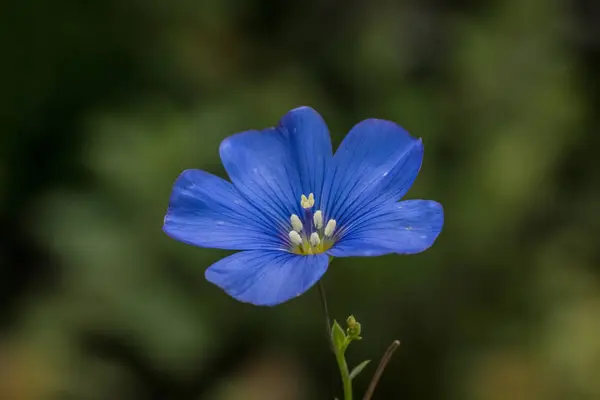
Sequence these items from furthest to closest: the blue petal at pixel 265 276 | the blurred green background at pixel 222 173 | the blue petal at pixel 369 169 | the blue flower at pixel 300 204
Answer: the blurred green background at pixel 222 173
the blue petal at pixel 369 169
the blue flower at pixel 300 204
the blue petal at pixel 265 276

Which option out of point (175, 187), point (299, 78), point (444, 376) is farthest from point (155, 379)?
point (175, 187)

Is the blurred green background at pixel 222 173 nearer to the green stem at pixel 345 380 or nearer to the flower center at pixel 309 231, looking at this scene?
the flower center at pixel 309 231

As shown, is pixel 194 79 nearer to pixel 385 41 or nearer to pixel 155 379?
pixel 385 41

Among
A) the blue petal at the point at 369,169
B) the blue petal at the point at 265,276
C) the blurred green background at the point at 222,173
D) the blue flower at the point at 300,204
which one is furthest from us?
the blurred green background at the point at 222,173

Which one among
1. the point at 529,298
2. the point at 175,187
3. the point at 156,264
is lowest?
the point at 529,298

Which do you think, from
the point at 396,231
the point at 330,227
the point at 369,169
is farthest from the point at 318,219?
the point at 396,231

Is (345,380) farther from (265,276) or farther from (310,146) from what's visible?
(310,146)

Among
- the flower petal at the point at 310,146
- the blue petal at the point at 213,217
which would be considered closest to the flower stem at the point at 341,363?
the blue petal at the point at 213,217
